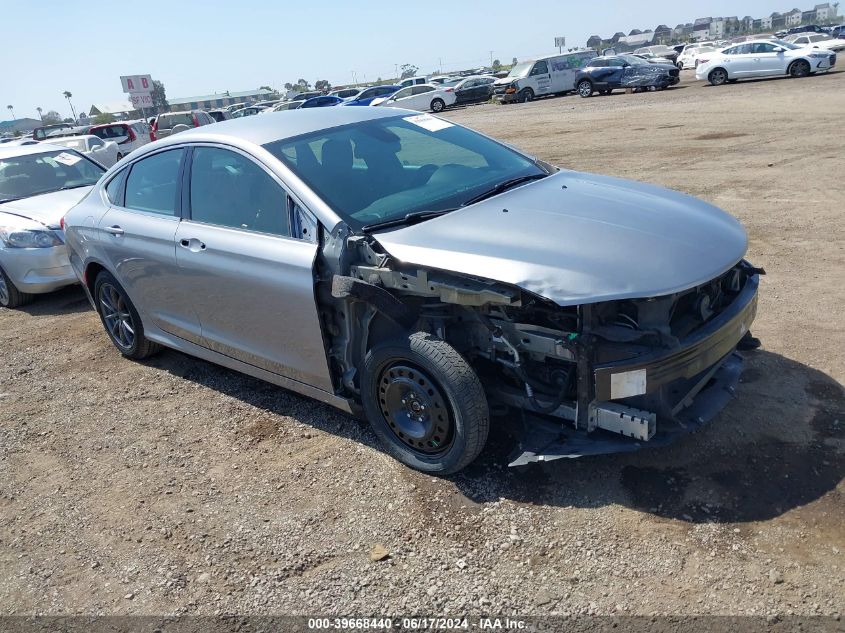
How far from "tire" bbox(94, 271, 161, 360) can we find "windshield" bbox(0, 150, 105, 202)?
3551mm

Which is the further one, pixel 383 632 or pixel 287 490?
pixel 287 490

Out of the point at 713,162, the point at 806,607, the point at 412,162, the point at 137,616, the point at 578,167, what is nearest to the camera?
the point at 806,607

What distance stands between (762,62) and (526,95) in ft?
34.8

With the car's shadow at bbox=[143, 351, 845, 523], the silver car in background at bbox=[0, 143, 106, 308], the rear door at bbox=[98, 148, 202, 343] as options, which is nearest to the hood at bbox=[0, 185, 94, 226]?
the silver car in background at bbox=[0, 143, 106, 308]

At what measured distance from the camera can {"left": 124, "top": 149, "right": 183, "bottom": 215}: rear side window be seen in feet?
15.4

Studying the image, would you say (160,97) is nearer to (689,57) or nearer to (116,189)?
(689,57)

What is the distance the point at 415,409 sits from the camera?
143 inches

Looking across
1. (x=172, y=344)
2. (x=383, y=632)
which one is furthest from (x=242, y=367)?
(x=383, y=632)

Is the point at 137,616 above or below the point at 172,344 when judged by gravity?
below

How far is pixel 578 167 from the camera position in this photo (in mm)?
12398

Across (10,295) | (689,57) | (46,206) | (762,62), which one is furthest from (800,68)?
(10,295)

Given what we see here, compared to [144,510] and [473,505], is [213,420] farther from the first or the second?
[473,505]

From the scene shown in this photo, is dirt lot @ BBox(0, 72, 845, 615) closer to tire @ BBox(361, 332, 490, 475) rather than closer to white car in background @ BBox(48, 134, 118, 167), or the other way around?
tire @ BBox(361, 332, 490, 475)

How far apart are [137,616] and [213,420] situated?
175 centimetres
